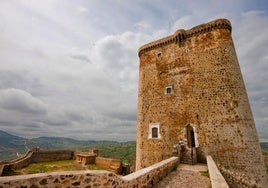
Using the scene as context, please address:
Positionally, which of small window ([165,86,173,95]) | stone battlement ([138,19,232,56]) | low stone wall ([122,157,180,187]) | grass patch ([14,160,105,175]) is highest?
stone battlement ([138,19,232,56])

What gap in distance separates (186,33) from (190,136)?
10.3 metres

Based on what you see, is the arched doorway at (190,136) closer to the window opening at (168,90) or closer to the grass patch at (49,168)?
the window opening at (168,90)

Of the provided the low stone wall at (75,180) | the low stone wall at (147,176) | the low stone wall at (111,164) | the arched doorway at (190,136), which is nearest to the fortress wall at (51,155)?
the low stone wall at (111,164)

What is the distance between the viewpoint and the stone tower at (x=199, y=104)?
12.1m

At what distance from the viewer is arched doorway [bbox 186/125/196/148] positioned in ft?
46.1

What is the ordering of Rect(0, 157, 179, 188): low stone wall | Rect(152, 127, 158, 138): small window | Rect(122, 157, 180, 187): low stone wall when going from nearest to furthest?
Rect(0, 157, 179, 188): low stone wall < Rect(122, 157, 180, 187): low stone wall < Rect(152, 127, 158, 138): small window

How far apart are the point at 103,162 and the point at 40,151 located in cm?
1052

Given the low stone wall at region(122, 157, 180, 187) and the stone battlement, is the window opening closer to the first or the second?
the stone battlement

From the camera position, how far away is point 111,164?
22.0 meters

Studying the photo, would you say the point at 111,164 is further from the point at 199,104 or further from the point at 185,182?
the point at 185,182

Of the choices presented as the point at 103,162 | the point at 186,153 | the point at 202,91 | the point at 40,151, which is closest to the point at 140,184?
the point at 186,153

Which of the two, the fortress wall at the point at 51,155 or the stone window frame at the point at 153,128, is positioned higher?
the stone window frame at the point at 153,128

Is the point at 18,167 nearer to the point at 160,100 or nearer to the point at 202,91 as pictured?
the point at 160,100

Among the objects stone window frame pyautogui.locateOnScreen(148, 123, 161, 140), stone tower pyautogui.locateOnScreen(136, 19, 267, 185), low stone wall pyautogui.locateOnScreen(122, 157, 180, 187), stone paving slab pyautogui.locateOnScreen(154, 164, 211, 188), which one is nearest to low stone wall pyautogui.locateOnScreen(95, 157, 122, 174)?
stone tower pyautogui.locateOnScreen(136, 19, 267, 185)
